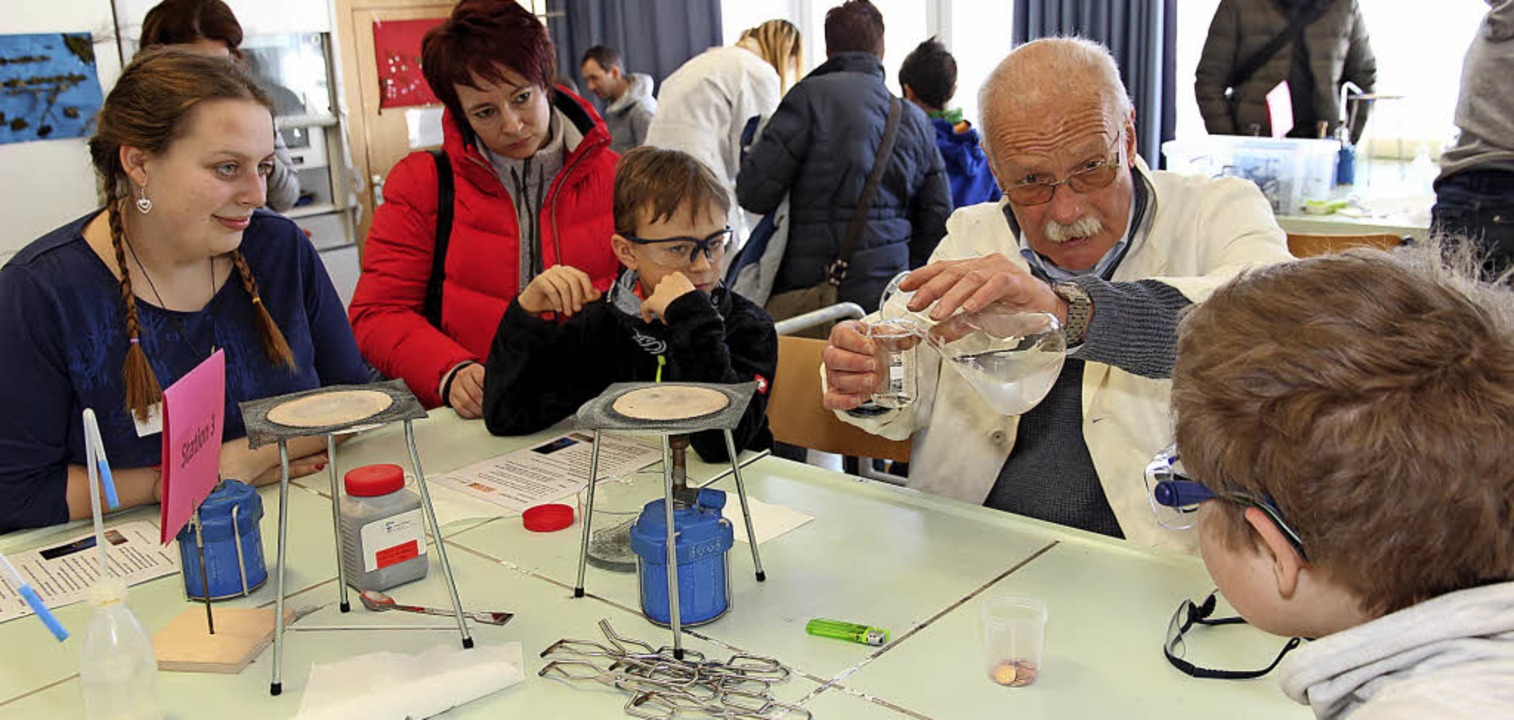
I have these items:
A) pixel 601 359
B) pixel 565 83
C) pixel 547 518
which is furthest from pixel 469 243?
pixel 565 83

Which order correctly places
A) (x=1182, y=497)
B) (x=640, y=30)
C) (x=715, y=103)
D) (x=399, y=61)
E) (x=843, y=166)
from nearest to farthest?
(x=1182, y=497) < (x=843, y=166) < (x=715, y=103) < (x=399, y=61) < (x=640, y=30)

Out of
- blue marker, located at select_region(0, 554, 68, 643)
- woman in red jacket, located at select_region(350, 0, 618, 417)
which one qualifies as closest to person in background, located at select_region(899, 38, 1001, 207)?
woman in red jacket, located at select_region(350, 0, 618, 417)

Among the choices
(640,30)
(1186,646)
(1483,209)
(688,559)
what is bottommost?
(1186,646)

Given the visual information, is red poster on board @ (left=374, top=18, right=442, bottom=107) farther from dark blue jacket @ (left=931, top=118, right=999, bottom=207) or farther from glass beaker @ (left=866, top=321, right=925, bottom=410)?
glass beaker @ (left=866, top=321, right=925, bottom=410)

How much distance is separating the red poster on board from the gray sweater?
173 inches

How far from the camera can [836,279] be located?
12.2 ft

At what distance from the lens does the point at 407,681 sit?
1.27 meters

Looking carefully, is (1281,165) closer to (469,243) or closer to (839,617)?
(469,243)

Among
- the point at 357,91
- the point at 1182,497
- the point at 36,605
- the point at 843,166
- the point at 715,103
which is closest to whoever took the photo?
the point at 1182,497

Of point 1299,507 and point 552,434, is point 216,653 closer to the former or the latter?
point 552,434

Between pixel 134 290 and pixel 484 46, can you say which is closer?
pixel 134 290

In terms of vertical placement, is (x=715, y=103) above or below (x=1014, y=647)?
above

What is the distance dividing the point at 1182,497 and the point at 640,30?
667 centimetres

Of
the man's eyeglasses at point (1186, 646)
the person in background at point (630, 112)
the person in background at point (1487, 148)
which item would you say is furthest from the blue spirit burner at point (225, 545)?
the person in background at point (630, 112)
